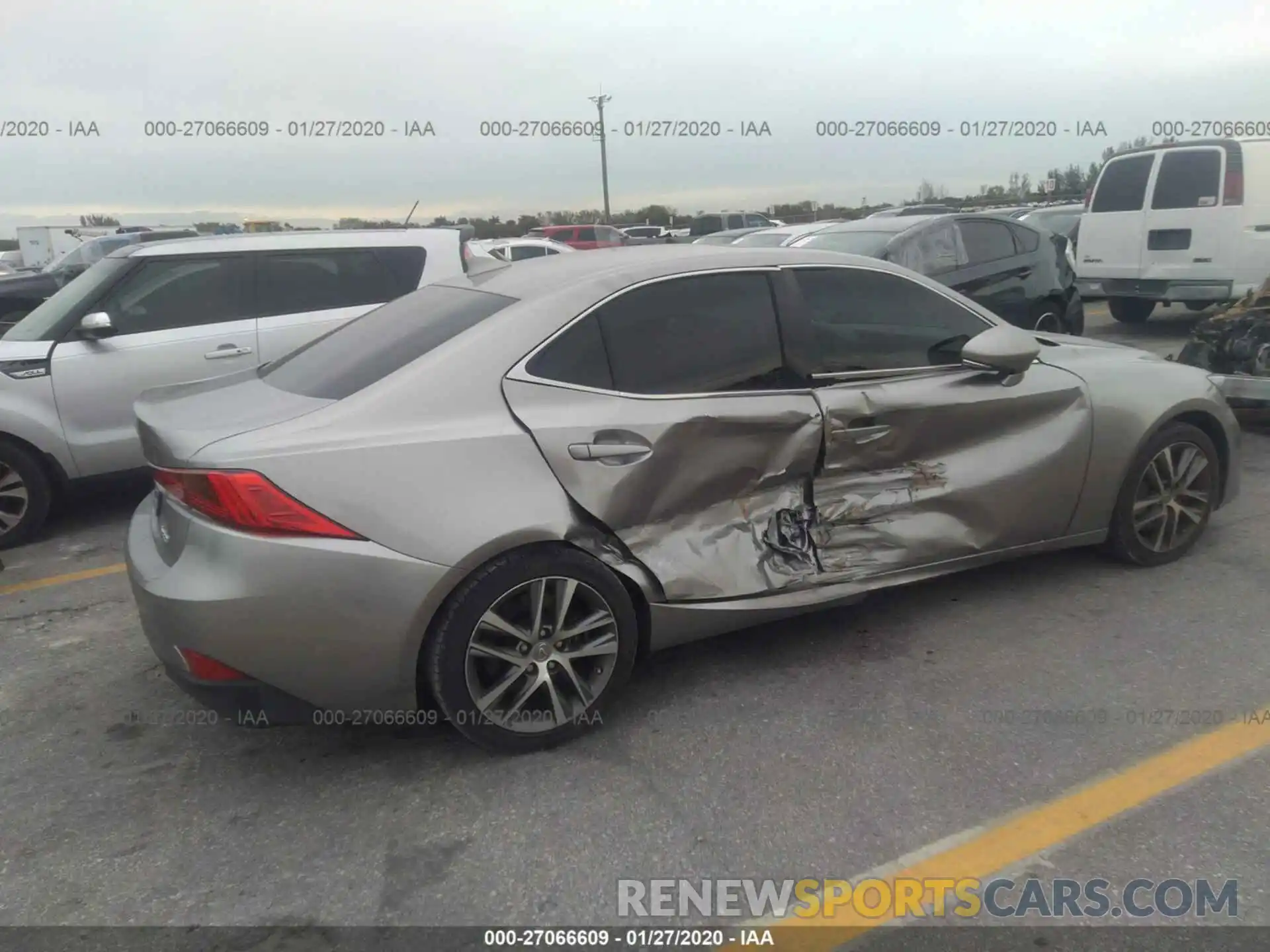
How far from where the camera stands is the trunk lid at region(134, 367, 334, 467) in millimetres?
2938

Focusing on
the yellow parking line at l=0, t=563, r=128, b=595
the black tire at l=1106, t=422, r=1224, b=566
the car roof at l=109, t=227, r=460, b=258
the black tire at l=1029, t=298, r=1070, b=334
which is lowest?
the yellow parking line at l=0, t=563, r=128, b=595

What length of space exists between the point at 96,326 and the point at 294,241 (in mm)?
1337

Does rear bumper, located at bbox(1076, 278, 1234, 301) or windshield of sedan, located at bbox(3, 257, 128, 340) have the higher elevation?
windshield of sedan, located at bbox(3, 257, 128, 340)

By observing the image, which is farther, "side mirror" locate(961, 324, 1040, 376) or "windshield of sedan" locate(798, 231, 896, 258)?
"windshield of sedan" locate(798, 231, 896, 258)

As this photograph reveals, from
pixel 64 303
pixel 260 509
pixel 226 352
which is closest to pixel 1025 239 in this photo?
pixel 226 352

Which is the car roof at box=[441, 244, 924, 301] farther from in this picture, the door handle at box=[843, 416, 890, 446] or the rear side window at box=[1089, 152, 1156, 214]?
the rear side window at box=[1089, 152, 1156, 214]

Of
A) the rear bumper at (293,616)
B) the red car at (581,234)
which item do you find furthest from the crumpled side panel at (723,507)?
→ the red car at (581,234)

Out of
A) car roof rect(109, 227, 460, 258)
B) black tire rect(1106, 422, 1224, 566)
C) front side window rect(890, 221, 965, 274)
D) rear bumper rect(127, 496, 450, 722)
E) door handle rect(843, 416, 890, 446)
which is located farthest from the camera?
front side window rect(890, 221, 965, 274)

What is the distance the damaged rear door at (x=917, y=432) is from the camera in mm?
3605

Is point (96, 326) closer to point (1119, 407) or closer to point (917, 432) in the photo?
point (917, 432)

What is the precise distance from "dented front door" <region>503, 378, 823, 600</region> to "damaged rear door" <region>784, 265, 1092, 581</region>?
156 millimetres

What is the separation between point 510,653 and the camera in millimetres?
2996

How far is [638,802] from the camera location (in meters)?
2.86

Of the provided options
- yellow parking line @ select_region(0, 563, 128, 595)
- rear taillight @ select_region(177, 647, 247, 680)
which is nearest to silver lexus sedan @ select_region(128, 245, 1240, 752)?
rear taillight @ select_region(177, 647, 247, 680)
